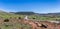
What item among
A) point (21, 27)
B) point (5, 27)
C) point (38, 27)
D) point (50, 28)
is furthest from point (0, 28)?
point (50, 28)

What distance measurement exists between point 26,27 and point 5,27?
8.51 feet

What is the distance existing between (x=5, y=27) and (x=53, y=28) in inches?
351

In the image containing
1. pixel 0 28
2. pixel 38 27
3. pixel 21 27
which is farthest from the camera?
pixel 38 27

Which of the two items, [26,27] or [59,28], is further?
[59,28]

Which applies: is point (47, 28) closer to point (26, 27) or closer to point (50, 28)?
point (50, 28)

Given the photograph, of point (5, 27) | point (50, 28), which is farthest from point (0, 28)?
point (50, 28)

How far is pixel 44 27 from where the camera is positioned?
2441cm

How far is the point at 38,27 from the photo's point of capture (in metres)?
23.3

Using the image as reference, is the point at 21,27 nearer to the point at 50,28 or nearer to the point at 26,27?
the point at 26,27

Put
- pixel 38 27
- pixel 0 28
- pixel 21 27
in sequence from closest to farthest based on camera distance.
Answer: pixel 0 28, pixel 21 27, pixel 38 27

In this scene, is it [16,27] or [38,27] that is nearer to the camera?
[16,27]

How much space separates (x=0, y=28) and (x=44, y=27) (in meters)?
8.82

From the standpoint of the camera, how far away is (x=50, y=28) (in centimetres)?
2419

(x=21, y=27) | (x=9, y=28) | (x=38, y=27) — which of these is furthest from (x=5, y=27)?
(x=38, y=27)
